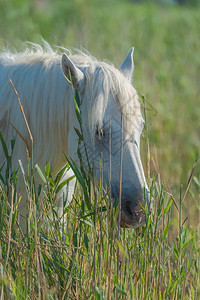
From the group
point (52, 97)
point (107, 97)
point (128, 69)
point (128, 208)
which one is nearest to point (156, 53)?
point (128, 69)

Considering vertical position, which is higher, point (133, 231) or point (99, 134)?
point (99, 134)

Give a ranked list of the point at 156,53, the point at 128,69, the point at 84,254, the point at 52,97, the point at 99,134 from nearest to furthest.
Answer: the point at 84,254 → the point at 99,134 → the point at 52,97 → the point at 128,69 → the point at 156,53

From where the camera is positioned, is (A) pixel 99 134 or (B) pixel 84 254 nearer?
(B) pixel 84 254

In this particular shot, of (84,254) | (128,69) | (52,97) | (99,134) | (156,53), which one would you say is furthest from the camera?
(156,53)

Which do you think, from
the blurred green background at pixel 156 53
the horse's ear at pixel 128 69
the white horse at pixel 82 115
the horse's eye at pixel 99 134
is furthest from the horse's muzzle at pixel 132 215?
the blurred green background at pixel 156 53

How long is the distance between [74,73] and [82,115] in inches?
8.3

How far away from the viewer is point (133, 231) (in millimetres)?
2541

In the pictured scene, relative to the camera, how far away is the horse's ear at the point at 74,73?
97.3 inches

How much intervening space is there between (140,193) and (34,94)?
2.59 feet

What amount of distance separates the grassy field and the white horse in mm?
96

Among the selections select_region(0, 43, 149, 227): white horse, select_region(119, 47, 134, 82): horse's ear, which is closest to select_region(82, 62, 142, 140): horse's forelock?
select_region(0, 43, 149, 227): white horse

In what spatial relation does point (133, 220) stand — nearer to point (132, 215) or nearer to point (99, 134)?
point (132, 215)

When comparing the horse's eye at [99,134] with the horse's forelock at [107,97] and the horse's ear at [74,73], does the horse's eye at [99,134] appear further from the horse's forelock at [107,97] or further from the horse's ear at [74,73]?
the horse's ear at [74,73]

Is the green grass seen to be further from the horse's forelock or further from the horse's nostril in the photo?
the horse's forelock
